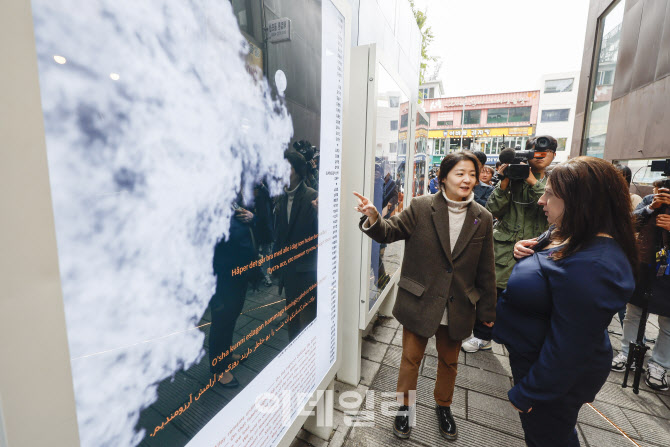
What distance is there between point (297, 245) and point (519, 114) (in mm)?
40213

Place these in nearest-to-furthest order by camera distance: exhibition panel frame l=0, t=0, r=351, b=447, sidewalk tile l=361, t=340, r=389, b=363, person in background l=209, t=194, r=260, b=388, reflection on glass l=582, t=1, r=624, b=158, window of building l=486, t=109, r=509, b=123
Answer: exhibition panel frame l=0, t=0, r=351, b=447, person in background l=209, t=194, r=260, b=388, sidewalk tile l=361, t=340, r=389, b=363, reflection on glass l=582, t=1, r=624, b=158, window of building l=486, t=109, r=509, b=123

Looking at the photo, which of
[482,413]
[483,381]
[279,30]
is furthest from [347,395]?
[279,30]

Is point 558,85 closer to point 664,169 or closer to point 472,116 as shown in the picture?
point 472,116

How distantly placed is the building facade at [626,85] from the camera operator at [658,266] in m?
3.51

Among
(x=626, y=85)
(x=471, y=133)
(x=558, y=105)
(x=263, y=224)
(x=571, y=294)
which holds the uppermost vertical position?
(x=558, y=105)

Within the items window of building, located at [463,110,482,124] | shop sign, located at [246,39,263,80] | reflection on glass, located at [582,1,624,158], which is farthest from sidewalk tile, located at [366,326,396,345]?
window of building, located at [463,110,482,124]

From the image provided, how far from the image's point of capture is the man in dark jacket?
4.42ft

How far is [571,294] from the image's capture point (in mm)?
1288

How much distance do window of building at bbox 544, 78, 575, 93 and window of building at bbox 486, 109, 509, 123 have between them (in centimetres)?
404

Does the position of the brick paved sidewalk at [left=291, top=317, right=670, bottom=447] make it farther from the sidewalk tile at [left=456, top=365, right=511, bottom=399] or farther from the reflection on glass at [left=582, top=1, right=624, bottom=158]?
the reflection on glass at [left=582, top=1, right=624, bottom=158]

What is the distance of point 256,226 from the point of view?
3.76 ft

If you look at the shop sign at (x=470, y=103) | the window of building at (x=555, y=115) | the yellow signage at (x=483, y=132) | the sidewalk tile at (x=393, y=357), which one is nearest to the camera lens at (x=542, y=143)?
the sidewalk tile at (x=393, y=357)

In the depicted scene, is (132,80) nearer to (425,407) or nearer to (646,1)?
(425,407)

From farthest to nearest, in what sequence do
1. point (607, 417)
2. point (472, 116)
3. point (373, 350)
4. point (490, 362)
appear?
point (472, 116), point (373, 350), point (490, 362), point (607, 417)
